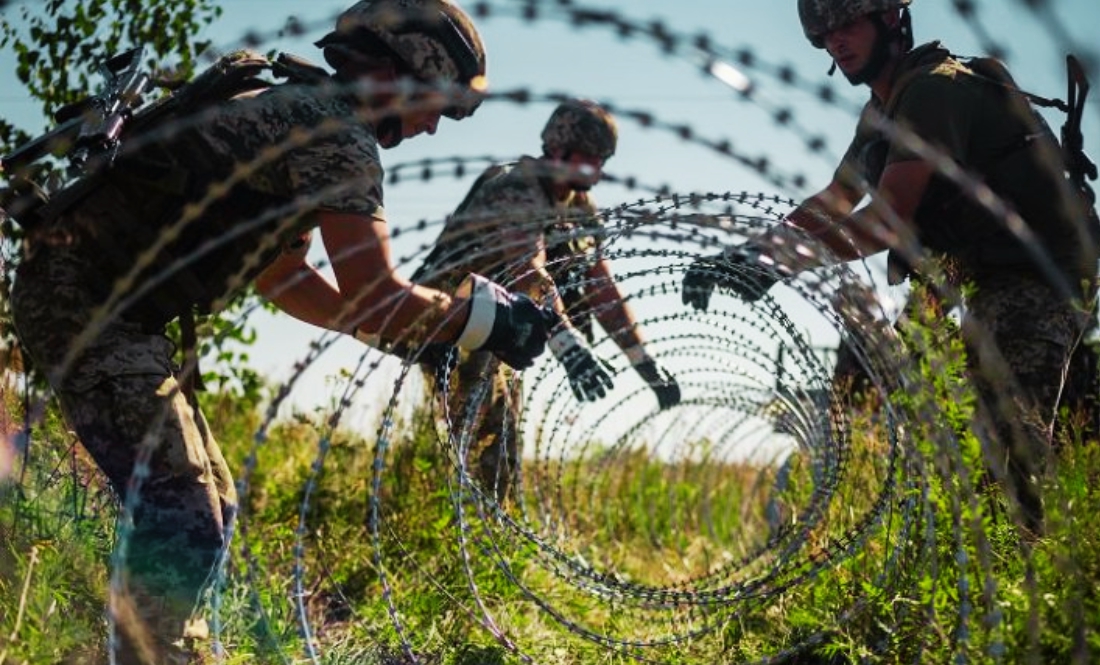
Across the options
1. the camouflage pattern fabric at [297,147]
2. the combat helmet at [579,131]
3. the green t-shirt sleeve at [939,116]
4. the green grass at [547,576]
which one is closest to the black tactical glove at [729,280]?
the green t-shirt sleeve at [939,116]

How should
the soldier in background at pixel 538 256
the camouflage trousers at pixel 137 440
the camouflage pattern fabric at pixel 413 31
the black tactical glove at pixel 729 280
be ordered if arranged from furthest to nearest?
the soldier in background at pixel 538 256 < the black tactical glove at pixel 729 280 < the camouflage pattern fabric at pixel 413 31 < the camouflage trousers at pixel 137 440

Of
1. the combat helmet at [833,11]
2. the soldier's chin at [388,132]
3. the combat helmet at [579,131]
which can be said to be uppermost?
the combat helmet at [579,131]

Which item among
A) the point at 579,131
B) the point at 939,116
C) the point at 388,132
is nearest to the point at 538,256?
the point at 579,131

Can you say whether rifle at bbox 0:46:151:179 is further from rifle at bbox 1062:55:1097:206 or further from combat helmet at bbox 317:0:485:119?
rifle at bbox 1062:55:1097:206

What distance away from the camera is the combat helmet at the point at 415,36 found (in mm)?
4230

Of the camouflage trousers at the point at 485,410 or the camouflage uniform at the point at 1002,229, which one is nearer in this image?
the camouflage uniform at the point at 1002,229

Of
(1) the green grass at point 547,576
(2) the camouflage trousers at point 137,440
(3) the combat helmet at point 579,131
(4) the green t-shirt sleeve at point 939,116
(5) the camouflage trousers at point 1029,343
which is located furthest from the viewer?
(3) the combat helmet at point 579,131

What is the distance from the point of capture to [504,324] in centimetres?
430

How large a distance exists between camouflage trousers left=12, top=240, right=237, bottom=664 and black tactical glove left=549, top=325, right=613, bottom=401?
1.99 m

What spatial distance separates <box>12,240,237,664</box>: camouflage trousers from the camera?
3.68 m

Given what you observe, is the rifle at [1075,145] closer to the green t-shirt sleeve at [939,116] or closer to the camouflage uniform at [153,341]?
the green t-shirt sleeve at [939,116]

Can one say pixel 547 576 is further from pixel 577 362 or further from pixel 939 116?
pixel 939 116

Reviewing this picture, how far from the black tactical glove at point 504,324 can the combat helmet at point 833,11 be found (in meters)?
2.00

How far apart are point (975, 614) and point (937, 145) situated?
2.09m
